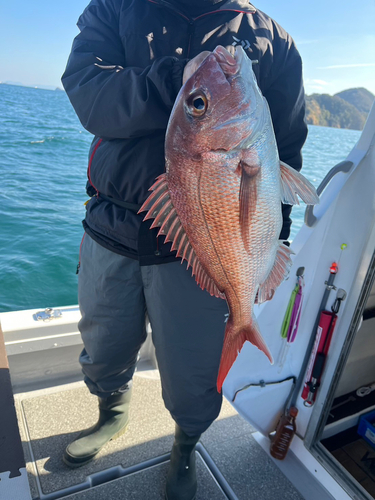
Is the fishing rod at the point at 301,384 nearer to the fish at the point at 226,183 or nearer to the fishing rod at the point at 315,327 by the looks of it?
the fishing rod at the point at 315,327

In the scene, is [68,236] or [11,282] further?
[68,236]

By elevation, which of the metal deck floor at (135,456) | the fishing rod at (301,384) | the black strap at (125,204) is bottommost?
the metal deck floor at (135,456)

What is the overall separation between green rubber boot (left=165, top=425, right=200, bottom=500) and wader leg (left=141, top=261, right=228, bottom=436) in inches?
7.2

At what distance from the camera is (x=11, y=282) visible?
6.80 m

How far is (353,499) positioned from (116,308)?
1523mm

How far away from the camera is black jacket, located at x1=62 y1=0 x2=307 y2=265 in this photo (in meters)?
1.39

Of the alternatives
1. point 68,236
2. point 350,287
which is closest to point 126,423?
point 350,287

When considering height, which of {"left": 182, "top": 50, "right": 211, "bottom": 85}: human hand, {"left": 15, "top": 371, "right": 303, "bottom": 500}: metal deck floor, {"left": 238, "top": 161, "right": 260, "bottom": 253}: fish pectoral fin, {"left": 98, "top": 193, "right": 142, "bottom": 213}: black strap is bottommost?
{"left": 15, "top": 371, "right": 303, "bottom": 500}: metal deck floor

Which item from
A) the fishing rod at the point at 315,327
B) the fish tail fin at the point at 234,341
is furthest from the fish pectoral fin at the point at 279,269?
the fishing rod at the point at 315,327

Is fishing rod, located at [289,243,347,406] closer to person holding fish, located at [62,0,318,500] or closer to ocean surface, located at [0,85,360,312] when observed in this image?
person holding fish, located at [62,0,318,500]

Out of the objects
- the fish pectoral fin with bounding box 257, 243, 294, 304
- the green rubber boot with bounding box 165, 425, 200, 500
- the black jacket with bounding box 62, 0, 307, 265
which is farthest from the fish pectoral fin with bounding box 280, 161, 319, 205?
the green rubber boot with bounding box 165, 425, 200, 500

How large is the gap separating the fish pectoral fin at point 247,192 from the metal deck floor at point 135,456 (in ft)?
5.50

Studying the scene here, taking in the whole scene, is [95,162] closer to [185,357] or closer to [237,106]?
[237,106]

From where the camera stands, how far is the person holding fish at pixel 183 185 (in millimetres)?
1034
